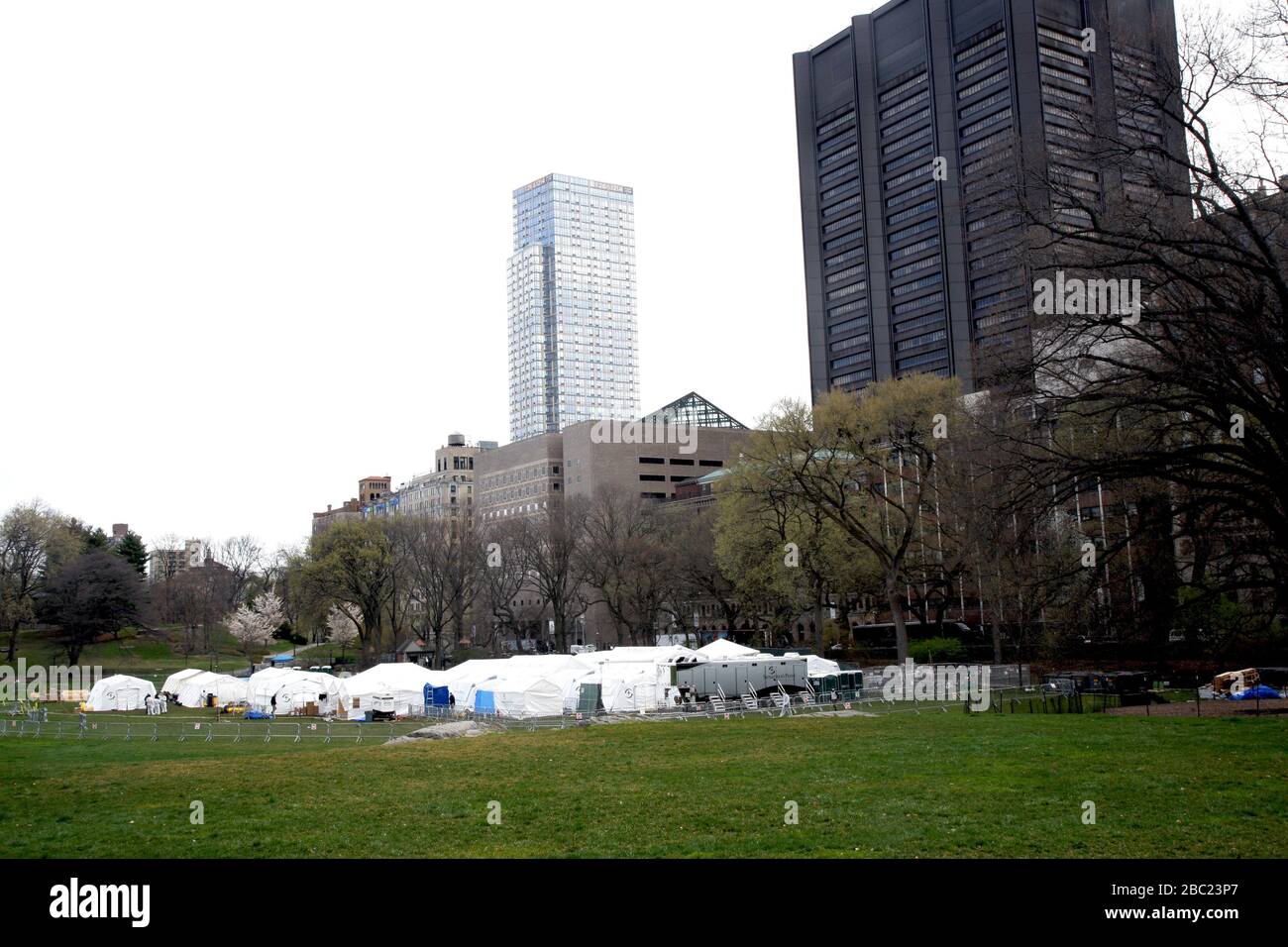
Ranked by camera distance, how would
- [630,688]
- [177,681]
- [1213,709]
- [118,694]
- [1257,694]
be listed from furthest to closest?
[177,681], [118,694], [630,688], [1257,694], [1213,709]

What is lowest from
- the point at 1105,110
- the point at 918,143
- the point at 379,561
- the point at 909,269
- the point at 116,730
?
the point at 116,730

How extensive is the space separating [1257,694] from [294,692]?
3964 cm

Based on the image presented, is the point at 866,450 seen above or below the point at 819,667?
above

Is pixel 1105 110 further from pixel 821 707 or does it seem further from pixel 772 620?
pixel 772 620

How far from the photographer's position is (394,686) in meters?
46.8

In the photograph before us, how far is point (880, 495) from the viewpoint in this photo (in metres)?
61.9

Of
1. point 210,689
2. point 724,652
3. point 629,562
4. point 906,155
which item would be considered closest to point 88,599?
point 210,689

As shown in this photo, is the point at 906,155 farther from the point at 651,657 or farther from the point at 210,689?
the point at 210,689

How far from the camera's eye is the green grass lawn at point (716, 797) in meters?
11.2

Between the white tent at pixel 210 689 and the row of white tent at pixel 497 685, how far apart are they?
3.45 meters

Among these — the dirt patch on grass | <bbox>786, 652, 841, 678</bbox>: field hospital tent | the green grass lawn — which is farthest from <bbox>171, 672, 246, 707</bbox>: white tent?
the dirt patch on grass

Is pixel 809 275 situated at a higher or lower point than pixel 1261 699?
higher

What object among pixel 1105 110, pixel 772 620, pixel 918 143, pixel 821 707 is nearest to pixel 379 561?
pixel 772 620
